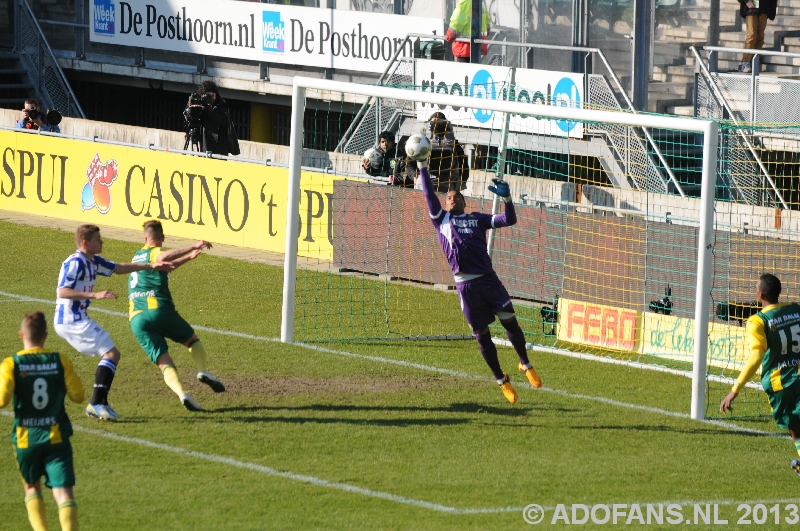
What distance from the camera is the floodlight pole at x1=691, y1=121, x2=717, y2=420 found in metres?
12.1

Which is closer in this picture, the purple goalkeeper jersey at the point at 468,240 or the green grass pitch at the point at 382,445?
the green grass pitch at the point at 382,445

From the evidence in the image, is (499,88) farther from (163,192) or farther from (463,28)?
(163,192)

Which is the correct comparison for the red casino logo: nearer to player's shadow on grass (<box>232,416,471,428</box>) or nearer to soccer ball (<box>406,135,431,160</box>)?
soccer ball (<box>406,135,431,160</box>)

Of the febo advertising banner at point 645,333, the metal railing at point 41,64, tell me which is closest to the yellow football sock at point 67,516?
the febo advertising banner at point 645,333

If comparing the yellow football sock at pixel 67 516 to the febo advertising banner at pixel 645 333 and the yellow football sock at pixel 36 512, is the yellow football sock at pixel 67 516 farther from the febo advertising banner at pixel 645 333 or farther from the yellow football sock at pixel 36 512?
the febo advertising banner at pixel 645 333

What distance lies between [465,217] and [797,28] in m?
12.1

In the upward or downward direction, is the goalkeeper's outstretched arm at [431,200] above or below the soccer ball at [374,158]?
below

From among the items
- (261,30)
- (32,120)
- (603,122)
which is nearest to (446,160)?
(603,122)

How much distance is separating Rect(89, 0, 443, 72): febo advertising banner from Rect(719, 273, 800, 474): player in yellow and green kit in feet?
50.3

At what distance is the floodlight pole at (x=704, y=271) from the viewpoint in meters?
12.1

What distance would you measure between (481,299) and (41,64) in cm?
2246

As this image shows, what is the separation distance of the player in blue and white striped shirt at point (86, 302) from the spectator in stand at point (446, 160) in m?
6.66

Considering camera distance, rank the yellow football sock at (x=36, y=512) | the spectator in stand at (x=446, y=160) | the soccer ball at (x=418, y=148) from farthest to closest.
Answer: the spectator in stand at (x=446, y=160)
the soccer ball at (x=418, y=148)
the yellow football sock at (x=36, y=512)

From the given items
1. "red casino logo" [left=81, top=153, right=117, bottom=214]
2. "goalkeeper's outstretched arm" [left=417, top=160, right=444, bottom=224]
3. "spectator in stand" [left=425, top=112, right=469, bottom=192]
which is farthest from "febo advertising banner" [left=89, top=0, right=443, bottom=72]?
"goalkeeper's outstretched arm" [left=417, top=160, right=444, bottom=224]
